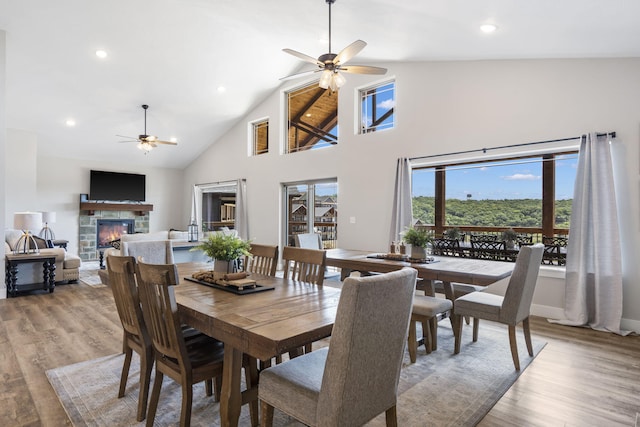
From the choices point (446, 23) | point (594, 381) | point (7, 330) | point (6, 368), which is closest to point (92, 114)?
point (7, 330)

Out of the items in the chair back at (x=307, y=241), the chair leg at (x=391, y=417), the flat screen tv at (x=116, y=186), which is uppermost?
the flat screen tv at (x=116, y=186)

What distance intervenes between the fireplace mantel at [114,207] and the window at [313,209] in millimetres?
4616

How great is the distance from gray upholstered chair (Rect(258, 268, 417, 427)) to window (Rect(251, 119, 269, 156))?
6915 mm

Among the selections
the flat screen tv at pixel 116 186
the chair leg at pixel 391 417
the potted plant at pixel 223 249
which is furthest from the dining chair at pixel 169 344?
the flat screen tv at pixel 116 186

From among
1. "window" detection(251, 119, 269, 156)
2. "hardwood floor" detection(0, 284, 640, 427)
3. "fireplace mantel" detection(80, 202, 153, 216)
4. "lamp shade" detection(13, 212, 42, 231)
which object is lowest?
"hardwood floor" detection(0, 284, 640, 427)

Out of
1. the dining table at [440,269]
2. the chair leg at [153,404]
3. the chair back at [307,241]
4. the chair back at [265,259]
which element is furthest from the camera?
the chair back at [307,241]

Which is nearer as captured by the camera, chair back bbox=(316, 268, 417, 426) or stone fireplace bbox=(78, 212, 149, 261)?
chair back bbox=(316, 268, 417, 426)

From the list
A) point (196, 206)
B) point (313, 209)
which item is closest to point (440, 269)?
point (313, 209)

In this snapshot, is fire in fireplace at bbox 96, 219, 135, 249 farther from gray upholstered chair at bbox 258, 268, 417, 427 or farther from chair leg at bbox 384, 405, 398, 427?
chair leg at bbox 384, 405, 398, 427

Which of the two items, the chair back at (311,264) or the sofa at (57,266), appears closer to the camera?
the chair back at (311,264)

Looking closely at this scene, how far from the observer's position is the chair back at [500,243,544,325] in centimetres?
276

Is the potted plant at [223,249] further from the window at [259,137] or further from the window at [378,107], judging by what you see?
the window at [259,137]

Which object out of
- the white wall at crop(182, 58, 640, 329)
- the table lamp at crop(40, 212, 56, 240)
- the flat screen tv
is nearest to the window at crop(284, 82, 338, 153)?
the white wall at crop(182, 58, 640, 329)

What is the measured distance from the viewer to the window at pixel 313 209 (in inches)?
268
